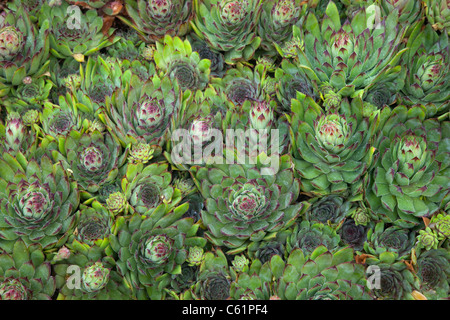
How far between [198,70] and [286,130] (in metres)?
0.49

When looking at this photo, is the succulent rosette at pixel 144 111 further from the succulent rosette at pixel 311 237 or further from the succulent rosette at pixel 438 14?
the succulent rosette at pixel 438 14

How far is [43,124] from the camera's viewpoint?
172cm

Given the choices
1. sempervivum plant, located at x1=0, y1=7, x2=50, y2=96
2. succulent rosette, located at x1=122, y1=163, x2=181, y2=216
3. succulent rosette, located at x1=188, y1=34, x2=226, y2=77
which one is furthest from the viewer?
succulent rosette, located at x1=188, y1=34, x2=226, y2=77

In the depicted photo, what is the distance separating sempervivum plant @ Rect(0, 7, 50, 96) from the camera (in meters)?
1.67

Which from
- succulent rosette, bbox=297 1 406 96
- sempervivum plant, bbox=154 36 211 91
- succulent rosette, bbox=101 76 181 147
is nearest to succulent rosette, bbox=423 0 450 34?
succulent rosette, bbox=297 1 406 96

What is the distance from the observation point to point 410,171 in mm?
1508

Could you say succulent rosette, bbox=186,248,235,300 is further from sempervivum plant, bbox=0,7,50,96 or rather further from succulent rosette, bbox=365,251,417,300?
sempervivum plant, bbox=0,7,50,96

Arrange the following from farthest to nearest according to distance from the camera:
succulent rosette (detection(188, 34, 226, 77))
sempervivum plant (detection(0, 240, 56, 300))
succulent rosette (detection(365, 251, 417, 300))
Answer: succulent rosette (detection(188, 34, 226, 77)) → succulent rosette (detection(365, 251, 417, 300)) → sempervivum plant (detection(0, 240, 56, 300))


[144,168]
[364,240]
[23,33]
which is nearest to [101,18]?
[23,33]

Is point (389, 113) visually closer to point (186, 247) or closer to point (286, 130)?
point (286, 130)

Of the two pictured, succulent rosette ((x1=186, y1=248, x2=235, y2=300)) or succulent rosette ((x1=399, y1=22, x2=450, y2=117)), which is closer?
succulent rosette ((x1=186, y1=248, x2=235, y2=300))

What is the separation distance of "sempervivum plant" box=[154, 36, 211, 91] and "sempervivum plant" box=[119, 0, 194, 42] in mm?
74

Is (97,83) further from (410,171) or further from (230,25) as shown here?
(410,171)

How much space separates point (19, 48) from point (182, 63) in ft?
2.28
